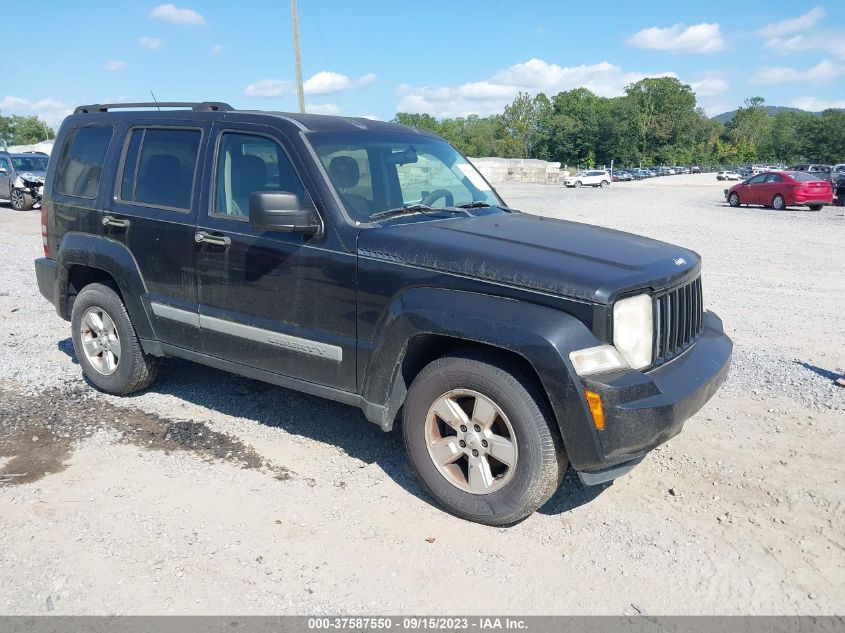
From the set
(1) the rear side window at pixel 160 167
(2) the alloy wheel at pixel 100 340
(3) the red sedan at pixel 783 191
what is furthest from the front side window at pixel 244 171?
(3) the red sedan at pixel 783 191

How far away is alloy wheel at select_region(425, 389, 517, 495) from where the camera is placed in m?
3.61

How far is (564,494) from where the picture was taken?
413 centimetres

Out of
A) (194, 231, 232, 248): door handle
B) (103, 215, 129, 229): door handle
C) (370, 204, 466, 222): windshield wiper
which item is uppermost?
(370, 204, 466, 222): windshield wiper

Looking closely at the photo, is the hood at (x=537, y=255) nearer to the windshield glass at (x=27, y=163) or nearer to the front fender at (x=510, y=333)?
the front fender at (x=510, y=333)

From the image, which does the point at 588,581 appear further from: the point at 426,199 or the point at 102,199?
the point at 102,199

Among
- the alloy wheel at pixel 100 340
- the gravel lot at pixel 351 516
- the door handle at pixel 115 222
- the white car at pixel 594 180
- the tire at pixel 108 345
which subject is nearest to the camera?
the gravel lot at pixel 351 516

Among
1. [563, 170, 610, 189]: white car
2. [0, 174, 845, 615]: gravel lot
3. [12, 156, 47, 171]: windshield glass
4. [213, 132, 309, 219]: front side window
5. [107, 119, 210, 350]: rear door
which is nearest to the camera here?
[0, 174, 845, 615]: gravel lot

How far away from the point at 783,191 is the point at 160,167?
26134mm

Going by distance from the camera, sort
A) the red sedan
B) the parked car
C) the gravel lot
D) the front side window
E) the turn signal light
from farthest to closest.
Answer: the red sedan, the parked car, the front side window, the turn signal light, the gravel lot

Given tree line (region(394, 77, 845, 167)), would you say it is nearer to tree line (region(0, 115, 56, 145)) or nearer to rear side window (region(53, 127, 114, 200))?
Answer: tree line (region(0, 115, 56, 145))

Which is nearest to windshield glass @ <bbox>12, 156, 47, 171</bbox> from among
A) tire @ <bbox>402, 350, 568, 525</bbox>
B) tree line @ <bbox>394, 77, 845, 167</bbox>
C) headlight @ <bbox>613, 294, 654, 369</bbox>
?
tire @ <bbox>402, 350, 568, 525</bbox>

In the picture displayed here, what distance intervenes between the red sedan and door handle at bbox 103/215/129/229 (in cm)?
2587

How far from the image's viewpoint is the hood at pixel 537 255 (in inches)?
136

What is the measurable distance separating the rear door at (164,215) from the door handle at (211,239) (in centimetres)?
8
